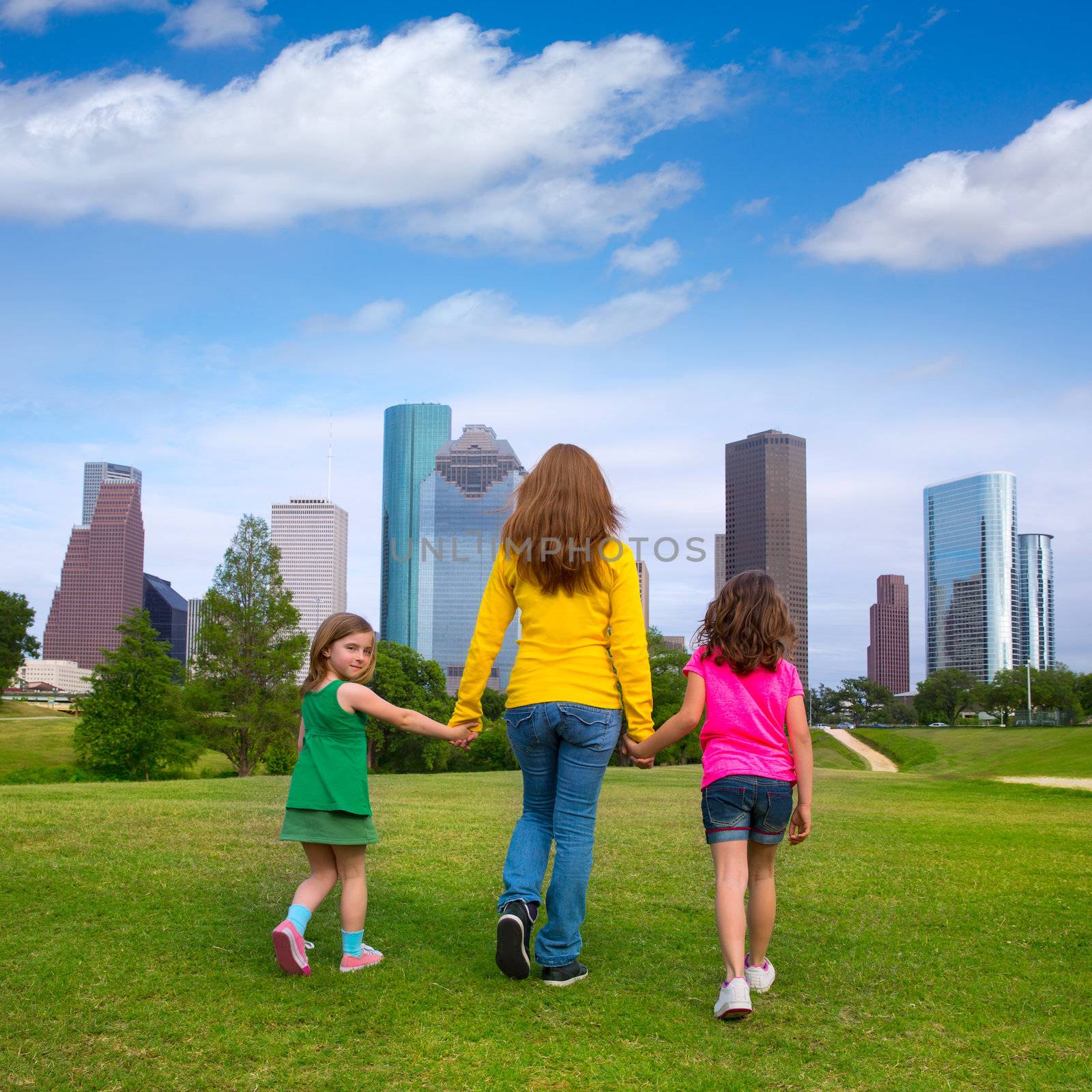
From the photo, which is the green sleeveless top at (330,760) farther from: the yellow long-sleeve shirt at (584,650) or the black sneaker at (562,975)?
the black sneaker at (562,975)

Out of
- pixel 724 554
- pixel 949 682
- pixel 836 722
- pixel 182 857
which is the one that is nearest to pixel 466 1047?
pixel 182 857

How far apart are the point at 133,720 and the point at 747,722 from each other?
37165mm

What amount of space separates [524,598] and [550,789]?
0.85 metres

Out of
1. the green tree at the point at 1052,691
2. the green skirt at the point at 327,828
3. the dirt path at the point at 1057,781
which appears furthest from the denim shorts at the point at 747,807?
the green tree at the point at 1052,691

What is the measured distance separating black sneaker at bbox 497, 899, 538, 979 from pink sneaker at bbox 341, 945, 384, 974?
0.63 meters

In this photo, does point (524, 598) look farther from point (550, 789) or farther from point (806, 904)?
point (806, 904)

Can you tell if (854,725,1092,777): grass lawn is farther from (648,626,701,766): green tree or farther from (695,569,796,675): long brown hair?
(695,569,796,675): long brown hair

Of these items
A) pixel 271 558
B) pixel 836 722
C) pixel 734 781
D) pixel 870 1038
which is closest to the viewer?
pixel 870 1038

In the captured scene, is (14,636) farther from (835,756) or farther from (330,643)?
(330,643)

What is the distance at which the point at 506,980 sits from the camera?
4.00 meters

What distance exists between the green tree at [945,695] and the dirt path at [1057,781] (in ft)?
280

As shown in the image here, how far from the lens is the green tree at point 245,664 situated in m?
36.6

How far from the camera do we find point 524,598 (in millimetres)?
4332

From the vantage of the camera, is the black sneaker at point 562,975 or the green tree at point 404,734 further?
→ the green tree at point 404,734
